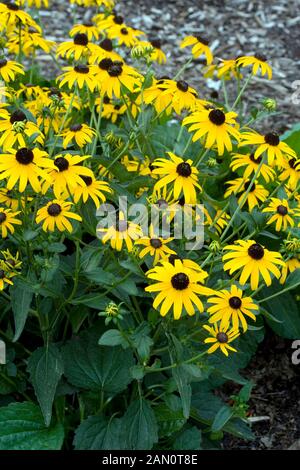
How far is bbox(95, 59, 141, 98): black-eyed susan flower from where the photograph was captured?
2.47 meters

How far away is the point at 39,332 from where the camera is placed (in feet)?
8.19

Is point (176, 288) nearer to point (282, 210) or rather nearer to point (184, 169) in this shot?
point (184, 169)

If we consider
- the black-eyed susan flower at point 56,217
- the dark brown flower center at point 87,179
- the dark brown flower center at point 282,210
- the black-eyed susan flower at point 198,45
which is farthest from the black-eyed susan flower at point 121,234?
the black-eyed susan flower at point 198,45

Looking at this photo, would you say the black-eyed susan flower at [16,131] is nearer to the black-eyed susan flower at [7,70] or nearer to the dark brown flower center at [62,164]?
the dark brown flower center at [62,164]

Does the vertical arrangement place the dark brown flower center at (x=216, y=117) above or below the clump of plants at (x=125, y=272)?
above

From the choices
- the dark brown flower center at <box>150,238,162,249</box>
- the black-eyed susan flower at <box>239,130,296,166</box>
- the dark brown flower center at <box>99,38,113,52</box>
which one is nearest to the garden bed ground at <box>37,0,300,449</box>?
the dark brown flower center at <box>99,38,113,52</box>

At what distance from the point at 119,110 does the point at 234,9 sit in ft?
9.43

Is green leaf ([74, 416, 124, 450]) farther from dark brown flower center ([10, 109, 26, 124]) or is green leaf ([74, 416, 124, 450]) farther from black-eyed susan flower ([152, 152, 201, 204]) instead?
dark brown flower center ([10, 109, 26, 124])

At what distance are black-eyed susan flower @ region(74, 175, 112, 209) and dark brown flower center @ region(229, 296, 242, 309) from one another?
1.60ft

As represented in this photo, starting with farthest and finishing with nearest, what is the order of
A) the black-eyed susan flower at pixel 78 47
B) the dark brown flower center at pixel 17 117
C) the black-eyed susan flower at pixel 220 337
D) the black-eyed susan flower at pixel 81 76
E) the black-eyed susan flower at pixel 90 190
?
the black-eyed susan flower at pixel 78 47 → the black-eyed susan flower at pixel 81 76 → the dark brown flower center at pixel 17 117 → the black-eyed susan flower at pixel 90 190 → the black-eyed susan flower at pixel 220 337

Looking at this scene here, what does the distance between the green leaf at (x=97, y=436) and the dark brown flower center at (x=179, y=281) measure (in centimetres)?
64

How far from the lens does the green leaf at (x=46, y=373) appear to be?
2.19m

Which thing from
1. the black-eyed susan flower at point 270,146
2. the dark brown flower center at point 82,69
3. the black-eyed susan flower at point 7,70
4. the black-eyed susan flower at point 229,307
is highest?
the dark brown flower center at point 82,69

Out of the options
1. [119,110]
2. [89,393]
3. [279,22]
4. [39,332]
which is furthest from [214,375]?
[279,22]
